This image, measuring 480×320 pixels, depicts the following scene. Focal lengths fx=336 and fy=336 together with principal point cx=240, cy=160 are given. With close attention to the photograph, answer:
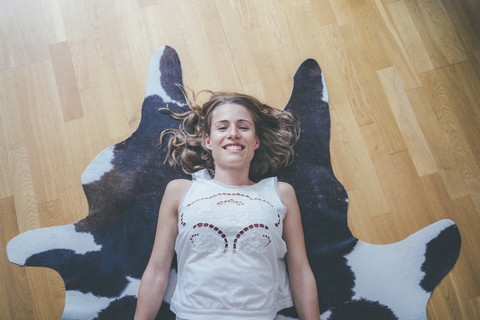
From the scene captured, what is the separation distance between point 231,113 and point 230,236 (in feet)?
1.71

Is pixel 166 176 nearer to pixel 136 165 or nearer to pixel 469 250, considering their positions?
pixel 136 165

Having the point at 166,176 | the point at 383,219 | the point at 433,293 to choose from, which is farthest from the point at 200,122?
the point at 433,293

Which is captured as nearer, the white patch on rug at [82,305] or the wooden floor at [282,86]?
the white patch on rug at [82,305]

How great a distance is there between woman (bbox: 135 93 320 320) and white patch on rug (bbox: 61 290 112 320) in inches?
10.0

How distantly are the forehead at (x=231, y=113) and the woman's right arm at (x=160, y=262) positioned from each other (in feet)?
1.20

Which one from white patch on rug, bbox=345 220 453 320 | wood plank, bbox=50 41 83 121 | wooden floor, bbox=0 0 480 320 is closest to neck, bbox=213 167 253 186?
wooden floor, bbox=0 0 480 320

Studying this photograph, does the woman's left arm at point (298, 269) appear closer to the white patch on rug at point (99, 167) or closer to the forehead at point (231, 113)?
the forehead at point (231, 113)

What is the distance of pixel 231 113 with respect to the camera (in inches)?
57.5

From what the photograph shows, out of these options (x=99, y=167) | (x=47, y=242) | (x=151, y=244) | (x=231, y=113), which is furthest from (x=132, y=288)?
(x=231, y=113)

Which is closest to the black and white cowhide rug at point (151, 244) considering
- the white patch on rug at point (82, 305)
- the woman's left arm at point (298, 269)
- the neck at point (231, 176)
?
the white patch on rug at point (82, 305)

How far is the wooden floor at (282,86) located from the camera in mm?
1649

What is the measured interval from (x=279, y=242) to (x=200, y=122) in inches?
27.4

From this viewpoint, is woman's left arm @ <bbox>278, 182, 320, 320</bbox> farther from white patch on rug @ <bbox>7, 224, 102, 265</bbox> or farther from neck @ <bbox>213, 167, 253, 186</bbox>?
white patch on rug @ <bbox>7, 224, 102, 265</bbox>

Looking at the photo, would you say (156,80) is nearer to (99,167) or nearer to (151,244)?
(99,167)
